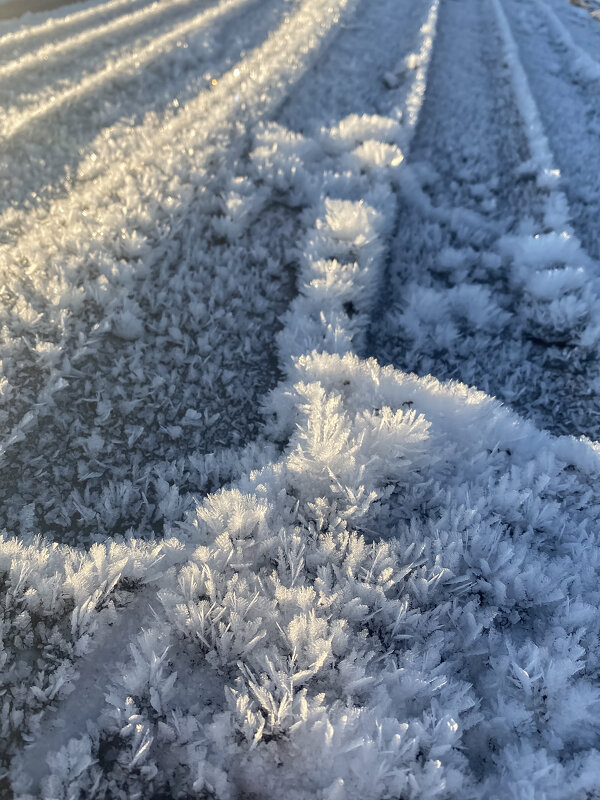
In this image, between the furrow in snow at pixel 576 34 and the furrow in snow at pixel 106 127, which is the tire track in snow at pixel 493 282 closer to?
the furrow in snow at pixel 106 127

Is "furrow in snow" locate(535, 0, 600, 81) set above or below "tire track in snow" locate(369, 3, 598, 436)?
above

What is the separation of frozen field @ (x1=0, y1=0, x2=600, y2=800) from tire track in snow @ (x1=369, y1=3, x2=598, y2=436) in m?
0.04

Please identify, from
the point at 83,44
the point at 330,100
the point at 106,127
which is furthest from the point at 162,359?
the point at 83,44

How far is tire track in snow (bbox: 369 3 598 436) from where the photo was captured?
219 inches

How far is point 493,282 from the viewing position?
22.4 ft

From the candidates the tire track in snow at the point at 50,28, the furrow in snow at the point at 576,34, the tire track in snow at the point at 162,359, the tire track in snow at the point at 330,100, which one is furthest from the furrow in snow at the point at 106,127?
the furrow in snow at the point at 576,34

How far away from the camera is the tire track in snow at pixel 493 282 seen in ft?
18.3

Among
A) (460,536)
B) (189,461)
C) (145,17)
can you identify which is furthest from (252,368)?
(145,17)

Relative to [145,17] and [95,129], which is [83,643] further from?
[145,17]

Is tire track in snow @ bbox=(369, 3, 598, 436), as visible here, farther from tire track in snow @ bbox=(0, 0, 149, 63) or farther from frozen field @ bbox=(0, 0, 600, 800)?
tire track in snow @ bbox=(0, 0, 149, 63)

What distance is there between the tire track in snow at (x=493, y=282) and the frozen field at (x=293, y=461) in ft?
0.14

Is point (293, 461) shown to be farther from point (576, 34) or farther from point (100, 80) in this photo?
point (576, 34)

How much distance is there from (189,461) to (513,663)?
9.10 ft

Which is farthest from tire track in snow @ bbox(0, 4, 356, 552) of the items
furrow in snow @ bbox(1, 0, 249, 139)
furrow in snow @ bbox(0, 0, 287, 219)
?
furrow in snow @ bbox(1, 0, 249, 139)
